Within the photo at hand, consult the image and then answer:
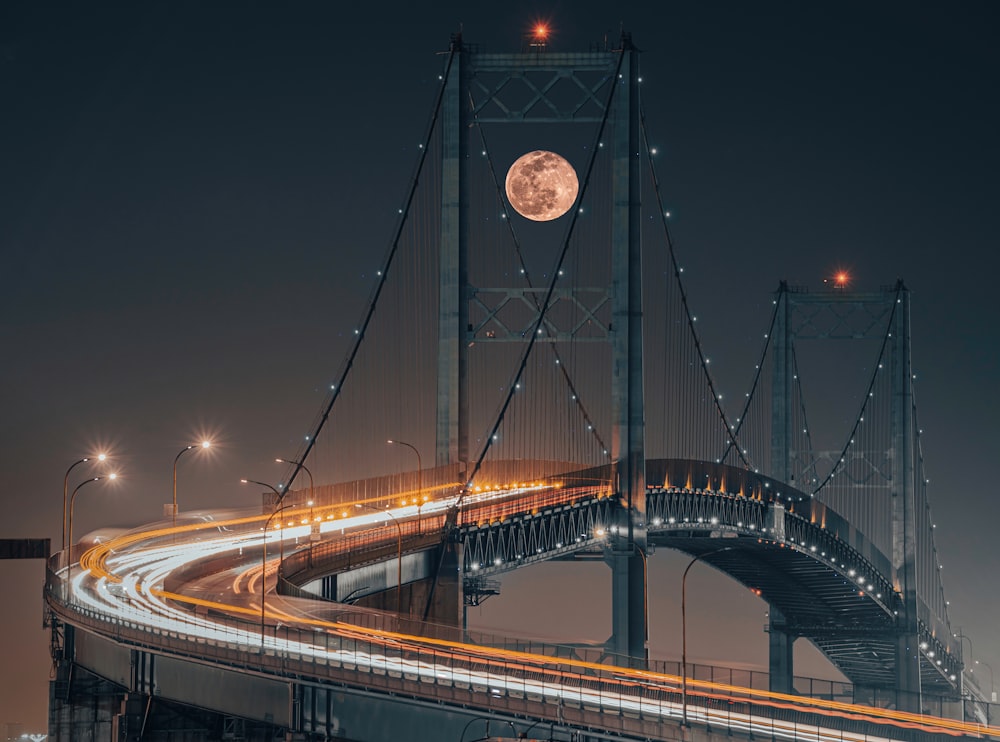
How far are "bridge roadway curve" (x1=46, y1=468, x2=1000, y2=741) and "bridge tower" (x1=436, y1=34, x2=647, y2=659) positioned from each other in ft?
69.8

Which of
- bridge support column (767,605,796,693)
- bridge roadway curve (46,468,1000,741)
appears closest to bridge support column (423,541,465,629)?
bridge roadway curve (46,468,1000,741)

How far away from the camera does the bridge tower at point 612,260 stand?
83812 mm

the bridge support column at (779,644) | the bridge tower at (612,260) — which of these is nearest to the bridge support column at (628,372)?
the bridge tower at (612,260)

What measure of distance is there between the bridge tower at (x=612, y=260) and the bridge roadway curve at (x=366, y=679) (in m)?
21.3

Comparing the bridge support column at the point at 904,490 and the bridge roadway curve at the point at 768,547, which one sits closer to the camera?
the bridge roadway curve at the point at 768,547

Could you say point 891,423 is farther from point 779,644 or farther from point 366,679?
point 366,679

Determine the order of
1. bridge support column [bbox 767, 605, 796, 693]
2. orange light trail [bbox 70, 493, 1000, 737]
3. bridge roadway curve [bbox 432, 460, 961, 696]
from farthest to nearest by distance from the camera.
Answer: bridge support column [bbox 767, 605, 796, 693], bridge roadway curve [bbox 432, 460, 961, 696], orange light trail [bbox 70, 493, 1000, 737]

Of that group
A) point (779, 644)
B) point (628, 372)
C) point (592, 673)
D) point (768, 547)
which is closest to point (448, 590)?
point (628, 372)

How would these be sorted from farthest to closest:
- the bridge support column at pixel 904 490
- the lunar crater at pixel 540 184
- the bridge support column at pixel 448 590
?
the bridge support column at pixel 904 490
the lunar crater at pixel 540 184
the bridge support column at pixel 448 590

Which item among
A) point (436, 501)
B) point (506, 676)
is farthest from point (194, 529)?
point (506, 676)

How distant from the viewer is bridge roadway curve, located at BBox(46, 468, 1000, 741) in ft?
147

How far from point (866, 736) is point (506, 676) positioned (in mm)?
9614

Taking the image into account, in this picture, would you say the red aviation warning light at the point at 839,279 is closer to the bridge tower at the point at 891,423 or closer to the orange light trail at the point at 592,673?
the bridge tower at the point at 891,423

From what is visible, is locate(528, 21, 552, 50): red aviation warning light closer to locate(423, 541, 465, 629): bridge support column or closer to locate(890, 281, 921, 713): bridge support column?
locate(423, 541, 465, 629): bridge support column
